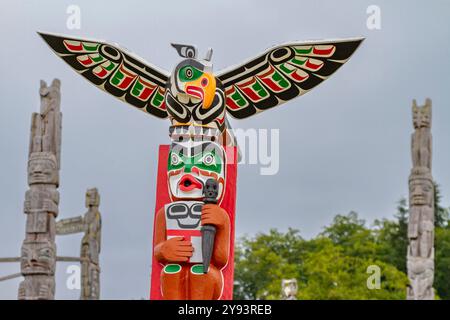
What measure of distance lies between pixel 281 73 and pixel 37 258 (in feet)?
18.4

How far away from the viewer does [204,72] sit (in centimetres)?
1215

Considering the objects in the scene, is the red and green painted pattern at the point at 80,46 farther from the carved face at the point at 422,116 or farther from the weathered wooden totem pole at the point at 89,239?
the carved face at the point at 422,116

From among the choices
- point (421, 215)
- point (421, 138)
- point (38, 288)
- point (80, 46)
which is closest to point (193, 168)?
point (80, 46)

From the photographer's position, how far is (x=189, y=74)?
39.7ft

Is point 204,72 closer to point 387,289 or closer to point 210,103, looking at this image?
point 210,103

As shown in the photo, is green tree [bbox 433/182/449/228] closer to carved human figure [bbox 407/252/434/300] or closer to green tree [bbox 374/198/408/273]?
green tree [bbox 374/198/408/273]

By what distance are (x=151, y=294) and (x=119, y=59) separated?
9.90ft

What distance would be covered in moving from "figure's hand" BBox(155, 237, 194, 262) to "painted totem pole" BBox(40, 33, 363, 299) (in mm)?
11

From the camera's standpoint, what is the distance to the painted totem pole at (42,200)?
1588 cm

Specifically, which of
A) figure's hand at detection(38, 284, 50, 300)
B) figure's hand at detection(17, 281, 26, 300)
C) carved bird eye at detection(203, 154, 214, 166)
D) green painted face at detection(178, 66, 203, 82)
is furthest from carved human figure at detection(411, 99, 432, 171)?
carved bird eye at detection(203, 154, 214, 166)

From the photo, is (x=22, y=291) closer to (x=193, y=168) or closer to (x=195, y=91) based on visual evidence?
(x=193, y=168)

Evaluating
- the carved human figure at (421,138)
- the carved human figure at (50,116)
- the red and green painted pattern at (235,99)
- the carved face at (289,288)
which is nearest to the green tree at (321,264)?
the carved face at (289,288)

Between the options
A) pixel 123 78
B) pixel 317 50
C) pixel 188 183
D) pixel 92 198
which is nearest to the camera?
pixel 188 183
